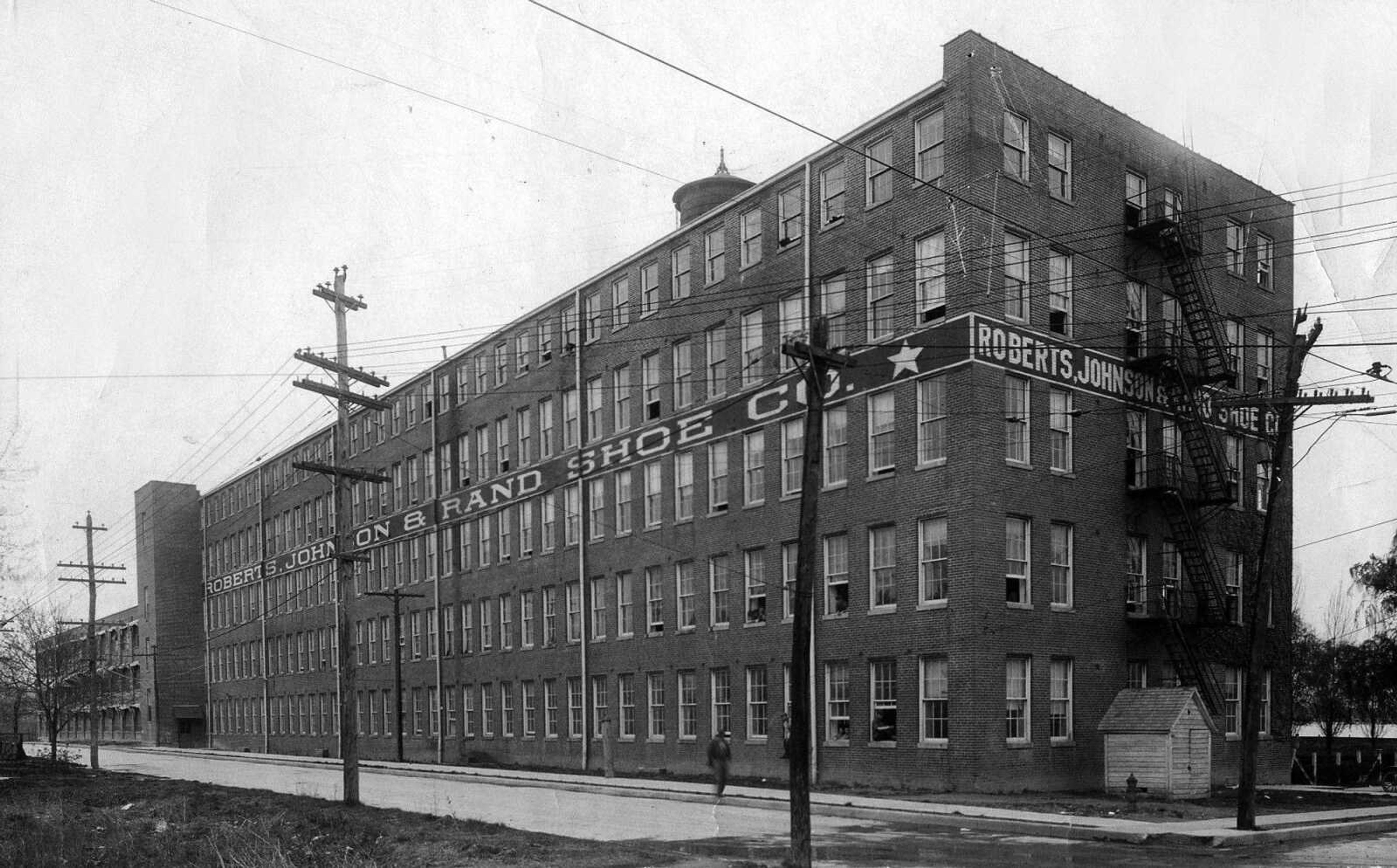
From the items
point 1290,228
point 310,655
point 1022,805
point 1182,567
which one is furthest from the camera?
point 310,655

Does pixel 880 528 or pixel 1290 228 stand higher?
pixel 1290 228

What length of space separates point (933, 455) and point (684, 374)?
36.1ft

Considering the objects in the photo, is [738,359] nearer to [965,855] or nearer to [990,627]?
[990,627]

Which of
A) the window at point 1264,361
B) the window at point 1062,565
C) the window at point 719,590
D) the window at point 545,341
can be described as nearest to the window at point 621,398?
the window at point 545,341

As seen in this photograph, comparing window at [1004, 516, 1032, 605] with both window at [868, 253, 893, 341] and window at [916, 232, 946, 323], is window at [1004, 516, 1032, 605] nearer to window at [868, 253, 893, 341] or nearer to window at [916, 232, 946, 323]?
window at [916, 232, 946, 323]

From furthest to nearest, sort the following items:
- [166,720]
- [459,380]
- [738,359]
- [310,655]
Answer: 1. [166,720]
2. [310,655]
3. [459,380]
4. [738,359]

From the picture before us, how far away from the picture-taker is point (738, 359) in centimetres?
3728

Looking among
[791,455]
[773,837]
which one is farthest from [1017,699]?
[773,837]

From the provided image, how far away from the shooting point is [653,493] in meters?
41.1

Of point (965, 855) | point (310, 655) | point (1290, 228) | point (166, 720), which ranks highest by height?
point (1290, 228)

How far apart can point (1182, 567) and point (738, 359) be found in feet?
44.6

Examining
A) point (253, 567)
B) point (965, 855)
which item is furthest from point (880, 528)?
point (253, 567)

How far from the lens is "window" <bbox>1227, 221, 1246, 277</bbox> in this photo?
37.3m

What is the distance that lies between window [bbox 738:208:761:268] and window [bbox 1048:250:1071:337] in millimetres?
8604
